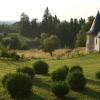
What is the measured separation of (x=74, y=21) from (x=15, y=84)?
2962 inches

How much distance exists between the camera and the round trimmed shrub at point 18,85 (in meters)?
16.5

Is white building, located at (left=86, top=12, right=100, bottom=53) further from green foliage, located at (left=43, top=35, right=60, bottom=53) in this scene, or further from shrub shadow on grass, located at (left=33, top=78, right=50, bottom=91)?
shrub shadow on grass, located at (left=33, top=78, right=50, bottom=91)

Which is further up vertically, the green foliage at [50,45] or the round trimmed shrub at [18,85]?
the green foliage at [50,45]

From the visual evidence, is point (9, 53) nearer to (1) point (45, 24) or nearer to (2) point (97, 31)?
(2) point (97, 31)

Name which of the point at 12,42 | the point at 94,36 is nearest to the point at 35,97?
the point at 94,36

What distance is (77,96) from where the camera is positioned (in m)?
17.5

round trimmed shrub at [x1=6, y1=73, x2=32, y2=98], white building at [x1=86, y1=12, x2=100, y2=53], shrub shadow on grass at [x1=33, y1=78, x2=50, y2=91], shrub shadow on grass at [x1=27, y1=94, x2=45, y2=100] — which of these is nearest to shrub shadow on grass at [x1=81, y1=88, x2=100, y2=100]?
shrub shadow on grass at [x1=33, y1=78, x2=50, y2=91]

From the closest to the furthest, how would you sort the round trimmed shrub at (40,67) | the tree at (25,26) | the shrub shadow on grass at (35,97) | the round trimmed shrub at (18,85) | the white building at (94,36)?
1. the round trimmed shrub at (18,85)
2. the shrub shadow on grass at (35,97)
3. the round trimmed shrub at (40,67)
4. the white building at (94,36)
5. the tree at (25,26)

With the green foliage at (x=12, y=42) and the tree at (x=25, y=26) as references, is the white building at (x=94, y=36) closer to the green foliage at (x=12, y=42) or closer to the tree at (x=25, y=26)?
the green foliage at (x=12, y=42)

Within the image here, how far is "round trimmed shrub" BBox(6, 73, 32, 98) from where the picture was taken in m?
16.5

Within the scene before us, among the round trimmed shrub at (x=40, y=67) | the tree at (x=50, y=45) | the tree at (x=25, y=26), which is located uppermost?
the tree at (x=25, y=26)

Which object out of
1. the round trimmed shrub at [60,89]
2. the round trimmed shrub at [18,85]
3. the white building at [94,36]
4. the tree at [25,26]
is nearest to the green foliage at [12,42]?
the white building at [94,36]

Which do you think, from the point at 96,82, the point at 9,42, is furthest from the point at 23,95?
the point at 9,42

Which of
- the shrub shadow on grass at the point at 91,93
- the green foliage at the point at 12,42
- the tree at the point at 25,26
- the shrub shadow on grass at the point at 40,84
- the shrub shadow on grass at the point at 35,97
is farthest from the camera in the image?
the tree at the point at 25,26
